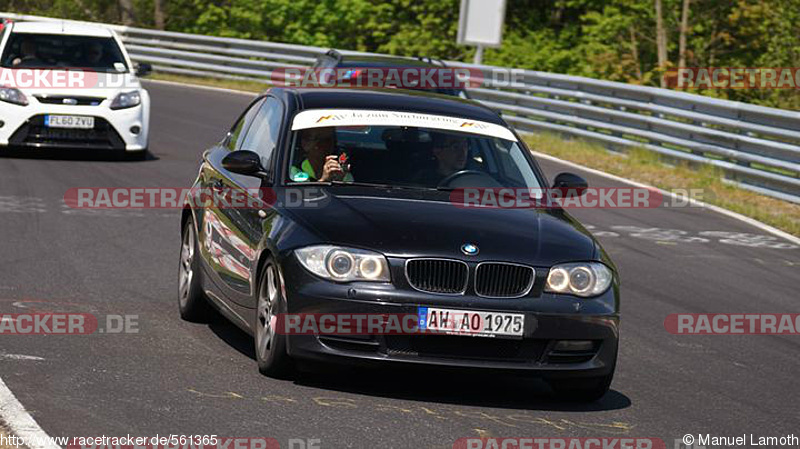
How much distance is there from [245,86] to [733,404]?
27448mm

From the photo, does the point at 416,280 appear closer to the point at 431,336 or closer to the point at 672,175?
the point at 431,336

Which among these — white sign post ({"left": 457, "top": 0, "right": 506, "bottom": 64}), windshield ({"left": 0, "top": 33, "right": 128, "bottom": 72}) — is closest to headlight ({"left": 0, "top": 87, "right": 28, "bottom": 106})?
windshield ({"left": 0, "top": 33, "right": 128, "bottom": 72})

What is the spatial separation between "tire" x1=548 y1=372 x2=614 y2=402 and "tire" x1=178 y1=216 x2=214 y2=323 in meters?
2.52

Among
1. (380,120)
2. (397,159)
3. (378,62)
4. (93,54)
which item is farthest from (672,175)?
(397,159)

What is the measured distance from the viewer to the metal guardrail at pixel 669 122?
1923cm

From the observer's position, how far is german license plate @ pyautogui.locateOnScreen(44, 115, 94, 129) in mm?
18547

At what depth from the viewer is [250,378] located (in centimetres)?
779

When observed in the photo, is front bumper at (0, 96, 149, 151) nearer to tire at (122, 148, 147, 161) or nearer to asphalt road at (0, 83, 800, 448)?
tire at (122, 148, 147, 161)

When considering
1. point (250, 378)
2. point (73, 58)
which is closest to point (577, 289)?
point (250, 378)

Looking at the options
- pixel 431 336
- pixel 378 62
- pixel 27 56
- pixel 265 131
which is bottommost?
pixel 27 56

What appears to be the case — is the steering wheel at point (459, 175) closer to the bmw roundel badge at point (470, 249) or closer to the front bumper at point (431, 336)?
the bmw roundel badge at point (470, 249)

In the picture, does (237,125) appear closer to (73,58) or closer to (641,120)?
(73,58)

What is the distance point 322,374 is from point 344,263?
824 millimetres

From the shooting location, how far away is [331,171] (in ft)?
28.4
